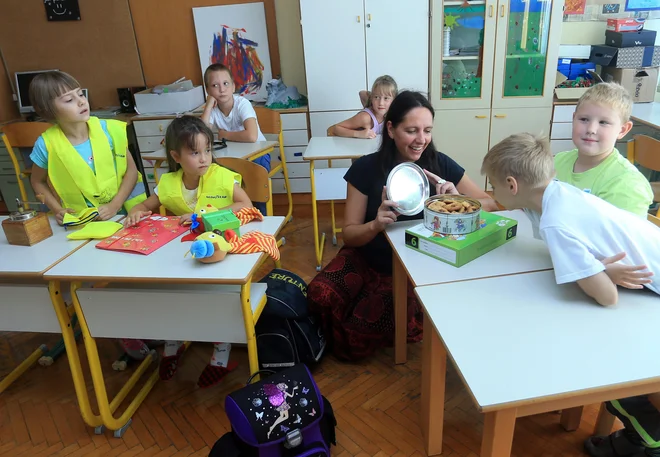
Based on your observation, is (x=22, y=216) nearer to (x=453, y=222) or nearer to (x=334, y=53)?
(x=453, y=222)

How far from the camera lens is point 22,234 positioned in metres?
1.74

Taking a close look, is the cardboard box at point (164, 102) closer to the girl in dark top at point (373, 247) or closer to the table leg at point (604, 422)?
the girl in dark top at point (373, 247)

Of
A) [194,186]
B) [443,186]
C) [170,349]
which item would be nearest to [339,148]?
[194,186]

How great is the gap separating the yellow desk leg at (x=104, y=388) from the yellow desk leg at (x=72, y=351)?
0.05 metres

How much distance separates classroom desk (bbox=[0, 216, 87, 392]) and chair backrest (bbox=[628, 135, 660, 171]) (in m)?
2.78

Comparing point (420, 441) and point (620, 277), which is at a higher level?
point (620, 277)

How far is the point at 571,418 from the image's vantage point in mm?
1735

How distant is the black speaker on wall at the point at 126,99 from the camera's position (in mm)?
4387

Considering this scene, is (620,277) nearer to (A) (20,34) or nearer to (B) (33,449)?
(B) (33,449)

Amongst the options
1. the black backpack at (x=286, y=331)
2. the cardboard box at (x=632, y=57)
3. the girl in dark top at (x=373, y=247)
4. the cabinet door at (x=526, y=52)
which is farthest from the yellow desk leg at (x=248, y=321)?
the cardboard box at (x=632, y=57)

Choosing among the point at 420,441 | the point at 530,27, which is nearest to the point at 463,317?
the point at 420,441

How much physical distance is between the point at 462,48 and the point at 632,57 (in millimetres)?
1299

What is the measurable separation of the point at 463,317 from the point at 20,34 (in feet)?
16.7

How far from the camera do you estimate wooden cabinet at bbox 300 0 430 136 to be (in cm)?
377
